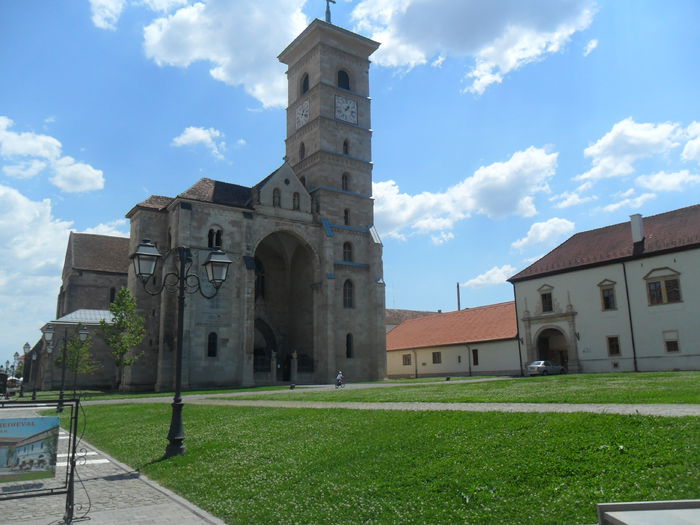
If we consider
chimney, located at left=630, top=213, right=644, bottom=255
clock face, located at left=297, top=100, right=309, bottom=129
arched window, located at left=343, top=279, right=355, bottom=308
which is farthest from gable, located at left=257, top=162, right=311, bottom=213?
chimney, located at left=630, top=213, right=644, bottom=255

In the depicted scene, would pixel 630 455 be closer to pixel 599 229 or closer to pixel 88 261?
pixel 599 229

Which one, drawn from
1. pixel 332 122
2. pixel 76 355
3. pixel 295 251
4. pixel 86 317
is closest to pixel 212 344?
pixel 76 355

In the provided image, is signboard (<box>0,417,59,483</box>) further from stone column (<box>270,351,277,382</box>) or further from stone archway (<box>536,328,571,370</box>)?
stone archway (<box>536,328,571,370</box>)

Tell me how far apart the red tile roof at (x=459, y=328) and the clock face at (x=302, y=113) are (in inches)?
1003

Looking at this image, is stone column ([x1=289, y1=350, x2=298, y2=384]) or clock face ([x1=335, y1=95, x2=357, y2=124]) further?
clock face ([x1=335, y1=95, x2=357, y2=124])

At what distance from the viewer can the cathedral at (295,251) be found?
42562 millimetres

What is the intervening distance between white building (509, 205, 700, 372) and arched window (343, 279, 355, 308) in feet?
46.1

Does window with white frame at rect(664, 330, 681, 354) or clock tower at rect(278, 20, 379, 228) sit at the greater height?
clock tower at rect(278, 20, 379, 228)

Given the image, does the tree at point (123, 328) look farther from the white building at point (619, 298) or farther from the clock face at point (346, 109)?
the white building at point (619, 298)

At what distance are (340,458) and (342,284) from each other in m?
38.9

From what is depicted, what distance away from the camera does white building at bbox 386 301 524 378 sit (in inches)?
1935

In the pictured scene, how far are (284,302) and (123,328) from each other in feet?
52.6

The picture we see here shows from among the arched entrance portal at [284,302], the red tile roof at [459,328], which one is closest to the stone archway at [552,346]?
the red tile roof at [459,328]

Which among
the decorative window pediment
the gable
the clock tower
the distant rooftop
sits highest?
the clock tower
